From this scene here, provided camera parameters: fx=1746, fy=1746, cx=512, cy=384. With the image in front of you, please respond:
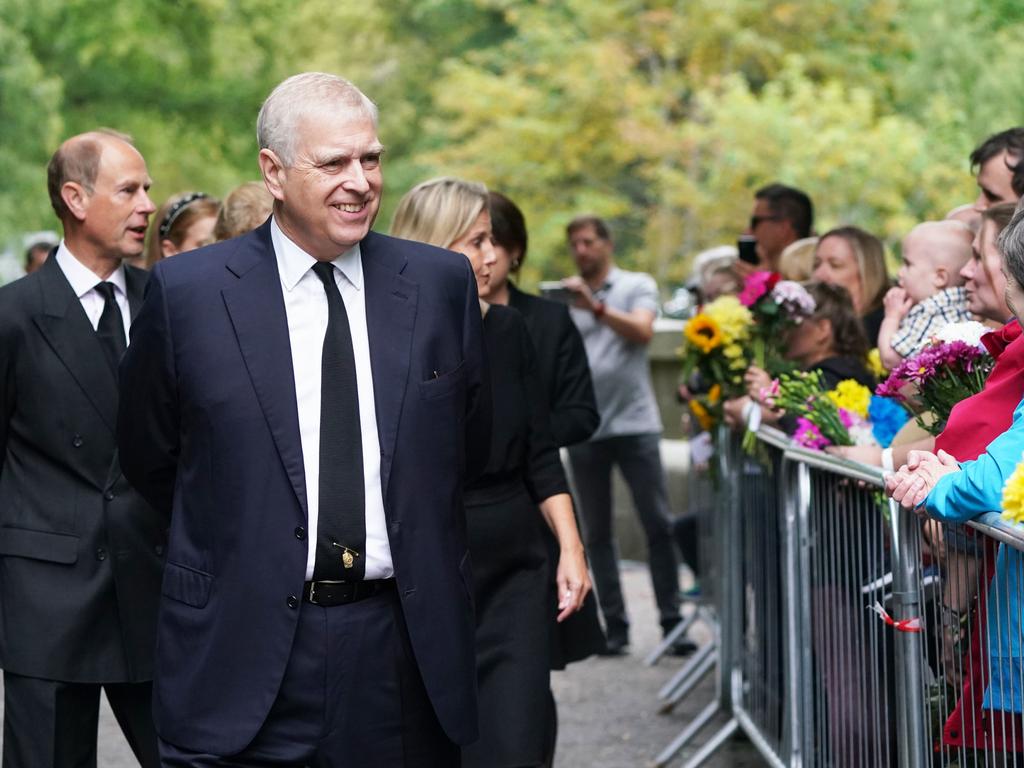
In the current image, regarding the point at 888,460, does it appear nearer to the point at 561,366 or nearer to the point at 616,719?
the point at 561,366

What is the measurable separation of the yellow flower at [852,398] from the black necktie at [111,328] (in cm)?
240

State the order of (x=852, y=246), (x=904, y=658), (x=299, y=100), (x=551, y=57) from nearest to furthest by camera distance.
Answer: (x=299, y=100) < (x=904, y=658) < (x=852, y=246) < (x=551, y=57)

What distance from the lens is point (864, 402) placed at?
599 cm

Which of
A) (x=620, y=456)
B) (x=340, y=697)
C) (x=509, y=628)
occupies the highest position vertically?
(x=340, y=697)

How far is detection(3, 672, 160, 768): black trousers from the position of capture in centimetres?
496

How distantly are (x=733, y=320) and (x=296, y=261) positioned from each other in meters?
3.84

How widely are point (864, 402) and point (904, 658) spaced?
1.54 meters

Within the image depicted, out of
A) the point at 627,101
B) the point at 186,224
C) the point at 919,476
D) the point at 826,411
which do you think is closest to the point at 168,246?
the point at 186,224

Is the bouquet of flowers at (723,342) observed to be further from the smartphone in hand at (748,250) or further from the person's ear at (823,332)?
the smartphone in hand at (748,250)

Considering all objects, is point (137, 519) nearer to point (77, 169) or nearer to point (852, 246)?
point (77, 169)

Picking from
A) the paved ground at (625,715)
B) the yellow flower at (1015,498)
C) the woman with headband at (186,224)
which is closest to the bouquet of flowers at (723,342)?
the paved ground at (625,715)

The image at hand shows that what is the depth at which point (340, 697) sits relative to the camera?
3766 millimetres

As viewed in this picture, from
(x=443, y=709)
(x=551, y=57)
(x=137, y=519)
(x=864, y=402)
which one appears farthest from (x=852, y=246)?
(x=551, y=57)

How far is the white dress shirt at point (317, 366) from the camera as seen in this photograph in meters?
3.76
